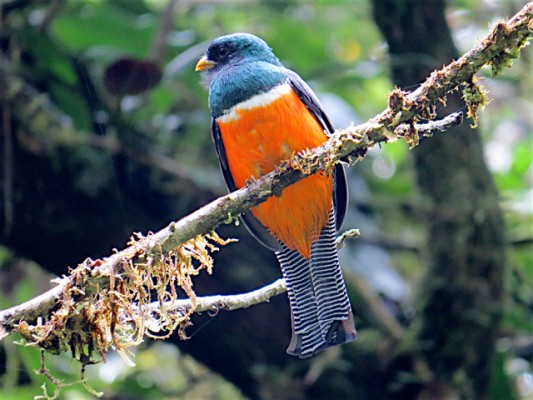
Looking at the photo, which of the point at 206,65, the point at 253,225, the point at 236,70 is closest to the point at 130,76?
the point at 206,65

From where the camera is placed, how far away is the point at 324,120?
307 cm

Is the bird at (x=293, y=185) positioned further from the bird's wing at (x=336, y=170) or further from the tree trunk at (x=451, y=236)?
the tree trunk at (x=451, y=236)

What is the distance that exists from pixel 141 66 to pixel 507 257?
2273 mm

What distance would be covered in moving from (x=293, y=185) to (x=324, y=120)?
0.32m

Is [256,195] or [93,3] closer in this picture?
[256,195]

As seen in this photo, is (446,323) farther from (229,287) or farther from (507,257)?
(229,287)

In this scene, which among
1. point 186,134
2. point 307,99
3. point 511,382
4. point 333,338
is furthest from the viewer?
point 186,134

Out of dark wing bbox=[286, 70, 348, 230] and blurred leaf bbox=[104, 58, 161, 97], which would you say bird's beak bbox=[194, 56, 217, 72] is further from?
blurred leaf bbox=[104, 58, 161, 97]

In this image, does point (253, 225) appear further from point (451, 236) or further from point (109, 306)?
point (451, 236)

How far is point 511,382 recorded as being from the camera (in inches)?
170

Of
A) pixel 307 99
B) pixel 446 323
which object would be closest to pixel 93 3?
pixel 307 99

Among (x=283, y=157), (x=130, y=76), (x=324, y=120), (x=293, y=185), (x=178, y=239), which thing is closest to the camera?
(x=178, y=239)

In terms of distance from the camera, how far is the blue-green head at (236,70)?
2939 millimetres

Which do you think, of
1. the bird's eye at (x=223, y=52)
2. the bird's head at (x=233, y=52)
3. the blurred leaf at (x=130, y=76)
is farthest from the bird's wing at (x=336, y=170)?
the blurred leaf at (x=130, y=76)
